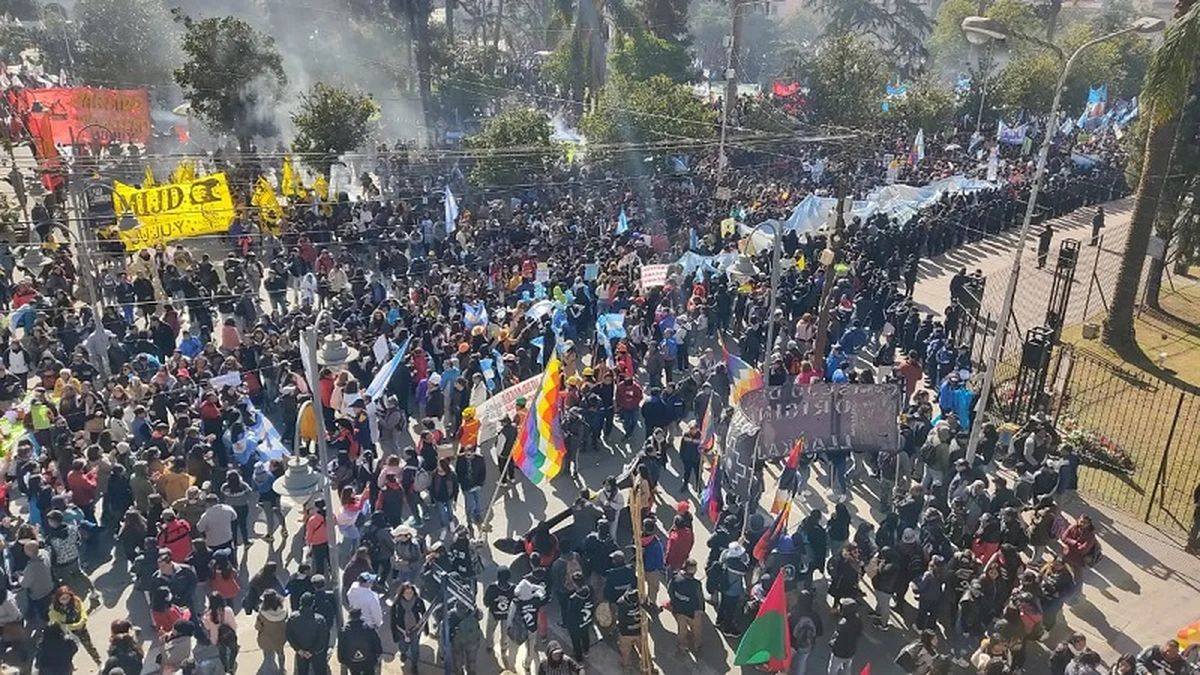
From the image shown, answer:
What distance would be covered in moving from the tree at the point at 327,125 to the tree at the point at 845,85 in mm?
18240

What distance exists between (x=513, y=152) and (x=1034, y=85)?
27.6 meters

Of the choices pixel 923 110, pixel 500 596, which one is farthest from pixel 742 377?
pixel 923 110

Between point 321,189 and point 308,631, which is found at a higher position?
point 321,189

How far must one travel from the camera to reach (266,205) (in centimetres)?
2202

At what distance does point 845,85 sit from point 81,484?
33099 millimetres

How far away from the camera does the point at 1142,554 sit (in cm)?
1332

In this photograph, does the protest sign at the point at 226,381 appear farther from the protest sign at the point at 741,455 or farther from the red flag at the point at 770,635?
the red flag at the point at 770,635

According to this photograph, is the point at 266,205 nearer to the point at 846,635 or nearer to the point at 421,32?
the point at 846,635

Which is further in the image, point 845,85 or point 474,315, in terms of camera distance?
point 845,85


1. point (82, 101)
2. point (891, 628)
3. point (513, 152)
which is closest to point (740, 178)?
point (513, 152)

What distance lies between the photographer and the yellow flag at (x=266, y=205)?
72.7 feet

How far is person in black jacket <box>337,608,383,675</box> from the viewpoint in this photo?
9.18 metres

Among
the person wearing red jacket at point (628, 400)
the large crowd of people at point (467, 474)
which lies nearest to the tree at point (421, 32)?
the large crowd of people at point (467, 474)

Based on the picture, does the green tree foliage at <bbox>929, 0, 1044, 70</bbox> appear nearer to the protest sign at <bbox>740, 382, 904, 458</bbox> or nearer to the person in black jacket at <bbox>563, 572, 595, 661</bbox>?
the protest sign at <bbox>740, 382, 904, 458</bbox>
